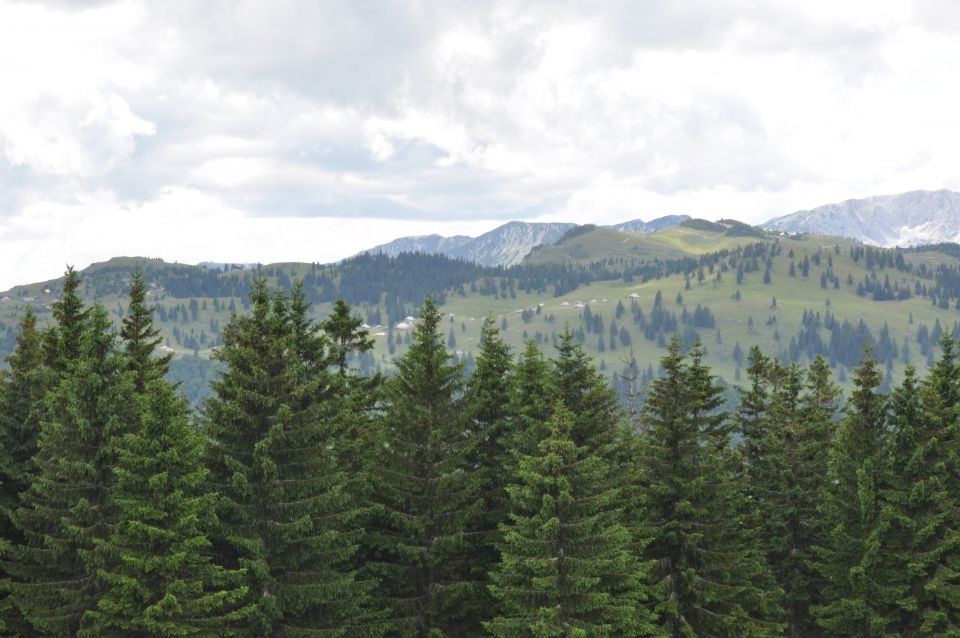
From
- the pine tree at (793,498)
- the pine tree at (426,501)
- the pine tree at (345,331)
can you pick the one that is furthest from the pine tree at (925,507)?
the pine tree at (345,331)

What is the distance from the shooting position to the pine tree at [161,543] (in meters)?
25.2

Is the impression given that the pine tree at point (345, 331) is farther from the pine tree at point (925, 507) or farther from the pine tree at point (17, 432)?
the pine tree at point (925, 507)

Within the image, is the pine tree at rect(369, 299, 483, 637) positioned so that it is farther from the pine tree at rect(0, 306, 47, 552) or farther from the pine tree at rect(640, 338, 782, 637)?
the pine tree at rect(0, 306, 47, 552)

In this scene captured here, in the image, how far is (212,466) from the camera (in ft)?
98.5

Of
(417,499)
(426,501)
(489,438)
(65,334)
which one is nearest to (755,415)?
(489,438)

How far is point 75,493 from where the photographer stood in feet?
93.2

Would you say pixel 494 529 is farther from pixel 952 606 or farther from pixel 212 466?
pixel 952 606

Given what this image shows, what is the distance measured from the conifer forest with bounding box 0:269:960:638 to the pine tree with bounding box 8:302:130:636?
108 millimetres

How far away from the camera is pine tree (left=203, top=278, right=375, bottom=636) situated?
28.6 meters

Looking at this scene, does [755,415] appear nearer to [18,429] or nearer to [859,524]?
[859,524]

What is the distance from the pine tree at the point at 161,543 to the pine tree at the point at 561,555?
10.2m

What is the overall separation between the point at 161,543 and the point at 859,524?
33.7m

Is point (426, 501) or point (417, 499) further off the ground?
point (417, 499)

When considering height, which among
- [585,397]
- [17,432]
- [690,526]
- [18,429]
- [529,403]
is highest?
[585,397]
